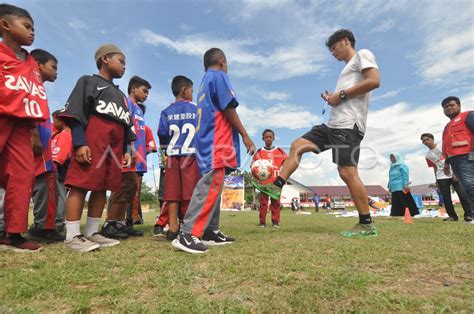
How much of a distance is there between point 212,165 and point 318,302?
6.10ft

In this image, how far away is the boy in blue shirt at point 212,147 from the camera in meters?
2.98

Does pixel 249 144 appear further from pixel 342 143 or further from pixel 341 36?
pixel 341 36

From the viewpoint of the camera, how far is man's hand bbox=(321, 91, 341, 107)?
401 centimetres

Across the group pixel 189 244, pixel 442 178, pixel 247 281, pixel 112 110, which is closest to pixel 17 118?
pixel 112 110

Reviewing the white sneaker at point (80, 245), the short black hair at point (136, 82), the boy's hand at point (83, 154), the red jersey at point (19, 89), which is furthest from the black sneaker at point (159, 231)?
the short black hair at point (136, 82)

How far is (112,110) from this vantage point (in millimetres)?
3434

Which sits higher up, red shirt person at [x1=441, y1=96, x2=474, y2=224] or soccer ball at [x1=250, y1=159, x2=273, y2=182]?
red shirt person at [x1=441, y1=96, x2=474, y2=224]

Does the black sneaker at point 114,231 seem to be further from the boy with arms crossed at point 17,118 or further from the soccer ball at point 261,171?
the soccer ball at point 261,171

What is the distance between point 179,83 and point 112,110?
1.44 metres

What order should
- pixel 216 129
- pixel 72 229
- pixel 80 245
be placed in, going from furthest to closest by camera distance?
1. pixel 216 129
2. pixel 72 229
3. pixel 80 245

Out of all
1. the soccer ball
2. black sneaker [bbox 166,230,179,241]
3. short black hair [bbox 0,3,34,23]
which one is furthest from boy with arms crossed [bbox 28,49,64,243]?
the soccer ball

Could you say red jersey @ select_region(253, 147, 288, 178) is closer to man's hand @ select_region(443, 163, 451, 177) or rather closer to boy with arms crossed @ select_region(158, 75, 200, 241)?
boy with arms crossed @ select_region(158, 75, 200, 241)

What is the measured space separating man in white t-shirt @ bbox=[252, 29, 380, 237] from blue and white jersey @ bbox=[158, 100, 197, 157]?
1.34 metres

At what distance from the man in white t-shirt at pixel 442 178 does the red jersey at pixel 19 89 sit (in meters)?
8.11
